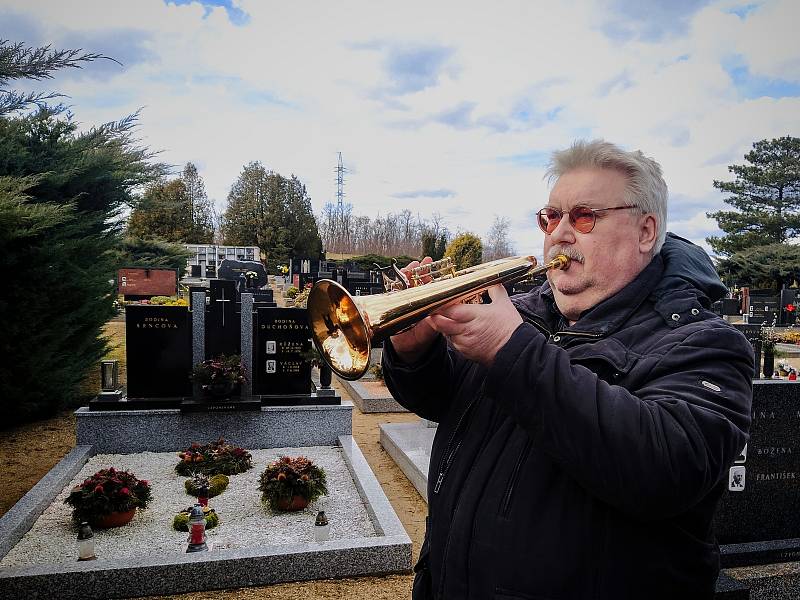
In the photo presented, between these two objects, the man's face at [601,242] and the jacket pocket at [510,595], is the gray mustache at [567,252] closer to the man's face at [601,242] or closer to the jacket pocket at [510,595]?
the man's face at [601,242]

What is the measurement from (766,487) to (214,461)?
5.50 meters

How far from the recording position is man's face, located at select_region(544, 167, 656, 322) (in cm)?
191

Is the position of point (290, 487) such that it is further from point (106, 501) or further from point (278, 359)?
point (278, 359)

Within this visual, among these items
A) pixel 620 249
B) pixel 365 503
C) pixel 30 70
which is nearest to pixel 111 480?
pixel 365 503

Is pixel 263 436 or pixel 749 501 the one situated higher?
pixel 749 501

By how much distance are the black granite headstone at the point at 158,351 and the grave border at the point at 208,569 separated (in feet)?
9.34

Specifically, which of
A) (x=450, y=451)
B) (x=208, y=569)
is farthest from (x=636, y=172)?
(x=208, y=569)

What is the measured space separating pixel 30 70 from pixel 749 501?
8.12 metres

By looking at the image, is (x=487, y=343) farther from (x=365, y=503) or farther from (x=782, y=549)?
(x=365, y=503)

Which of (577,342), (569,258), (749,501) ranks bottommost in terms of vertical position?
(749,501)

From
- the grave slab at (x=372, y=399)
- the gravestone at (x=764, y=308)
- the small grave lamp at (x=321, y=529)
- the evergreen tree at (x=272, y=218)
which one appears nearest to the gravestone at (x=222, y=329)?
the grave slab at (x=372, y=399)

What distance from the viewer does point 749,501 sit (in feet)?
13.5

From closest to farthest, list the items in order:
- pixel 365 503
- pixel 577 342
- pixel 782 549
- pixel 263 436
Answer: pixel 577 342 < pixel 782 549 < pixel 365 503 < pixel 263 436

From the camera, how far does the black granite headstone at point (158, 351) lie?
7875mm
